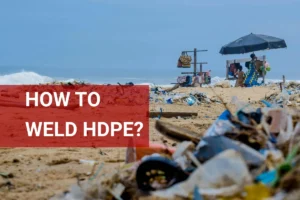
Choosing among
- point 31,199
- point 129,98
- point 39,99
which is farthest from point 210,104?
point 31,199

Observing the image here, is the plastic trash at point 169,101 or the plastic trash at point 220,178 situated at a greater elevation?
the plastic trash at point 220,178

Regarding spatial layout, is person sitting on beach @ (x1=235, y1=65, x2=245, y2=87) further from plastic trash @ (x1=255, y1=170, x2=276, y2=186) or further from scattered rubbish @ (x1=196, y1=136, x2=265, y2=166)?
plastic trash @ (x1=255, y1=170, x2=276, y2=186)

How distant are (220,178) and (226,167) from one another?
5cm

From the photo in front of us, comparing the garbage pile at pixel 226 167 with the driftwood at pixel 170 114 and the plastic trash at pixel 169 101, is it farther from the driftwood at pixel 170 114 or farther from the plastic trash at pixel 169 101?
the plastic trash at pixel 169 101

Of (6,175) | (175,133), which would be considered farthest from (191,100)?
(175,133)

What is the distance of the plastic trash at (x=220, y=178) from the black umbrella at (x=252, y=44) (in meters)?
17.5

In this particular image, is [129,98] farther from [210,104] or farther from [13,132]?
[13,132]

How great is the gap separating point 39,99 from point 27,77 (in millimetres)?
14209

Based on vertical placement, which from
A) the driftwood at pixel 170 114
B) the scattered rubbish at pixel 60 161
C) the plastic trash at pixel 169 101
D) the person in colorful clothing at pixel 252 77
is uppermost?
the person in colorful clothing at pixel 252 77

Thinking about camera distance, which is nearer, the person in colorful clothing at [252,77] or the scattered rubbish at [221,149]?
the scattered rubbish at [221,149]

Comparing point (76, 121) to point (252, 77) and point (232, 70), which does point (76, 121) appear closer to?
point (252, 77)

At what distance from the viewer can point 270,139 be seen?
104 inches

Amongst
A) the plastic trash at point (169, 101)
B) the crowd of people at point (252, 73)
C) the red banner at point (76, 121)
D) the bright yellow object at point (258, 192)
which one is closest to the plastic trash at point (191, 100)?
the plastic trash at point (169, 101)

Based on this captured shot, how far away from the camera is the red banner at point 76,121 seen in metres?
6.27
